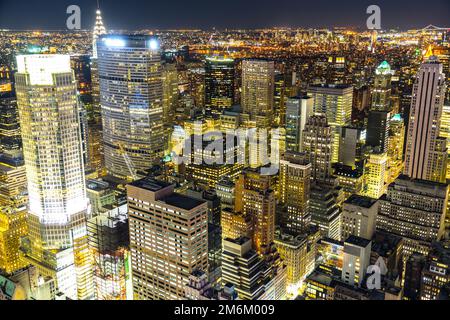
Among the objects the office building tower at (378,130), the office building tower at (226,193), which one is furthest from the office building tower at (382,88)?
the office building tower at (226,193)

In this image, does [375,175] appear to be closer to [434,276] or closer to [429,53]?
[429,53]

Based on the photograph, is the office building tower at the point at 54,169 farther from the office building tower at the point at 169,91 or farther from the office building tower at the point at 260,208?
the office building tower at the point at 169,91

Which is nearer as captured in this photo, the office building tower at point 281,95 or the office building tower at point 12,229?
the office building tower at point 12,229

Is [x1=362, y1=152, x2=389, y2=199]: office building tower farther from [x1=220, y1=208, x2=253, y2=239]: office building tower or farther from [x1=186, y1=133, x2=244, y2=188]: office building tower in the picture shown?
[x1=220, y1=208, x2=253, y2=239]: office building tower

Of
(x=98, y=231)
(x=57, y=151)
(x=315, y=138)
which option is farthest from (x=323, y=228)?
(x=57, y=151)
